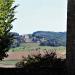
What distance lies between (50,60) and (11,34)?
621 centimetres

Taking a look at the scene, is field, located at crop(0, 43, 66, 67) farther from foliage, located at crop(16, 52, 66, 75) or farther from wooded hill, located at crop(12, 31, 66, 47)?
foliage, located at crop(16, 52, 66, 75)

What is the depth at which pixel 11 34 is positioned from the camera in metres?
22.6

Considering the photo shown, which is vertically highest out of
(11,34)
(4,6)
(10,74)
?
(4,6)

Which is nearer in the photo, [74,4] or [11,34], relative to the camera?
[74,4]

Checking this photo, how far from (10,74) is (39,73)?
3.96 ft

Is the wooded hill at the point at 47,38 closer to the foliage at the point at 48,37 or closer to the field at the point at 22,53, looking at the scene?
the foliage at the point at 48,37

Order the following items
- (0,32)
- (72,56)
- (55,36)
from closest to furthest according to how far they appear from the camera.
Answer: (72,56) < (0,32) < (55,36)

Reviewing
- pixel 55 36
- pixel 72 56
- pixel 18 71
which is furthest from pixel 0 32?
pixel 55 36

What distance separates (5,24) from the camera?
21.8 m

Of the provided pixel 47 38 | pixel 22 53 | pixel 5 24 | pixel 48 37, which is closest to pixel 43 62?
pixel 5 24

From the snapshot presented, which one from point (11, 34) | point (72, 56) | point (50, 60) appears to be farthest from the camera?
point (11, 34)

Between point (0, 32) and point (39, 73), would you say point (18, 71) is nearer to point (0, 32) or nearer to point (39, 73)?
point (39, 73)

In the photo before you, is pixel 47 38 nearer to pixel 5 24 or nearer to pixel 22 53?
pixel 22 53

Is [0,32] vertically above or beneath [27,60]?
above
